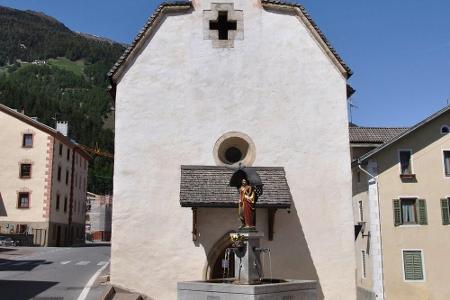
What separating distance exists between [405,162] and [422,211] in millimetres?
2464

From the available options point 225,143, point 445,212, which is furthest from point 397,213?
point 225,143

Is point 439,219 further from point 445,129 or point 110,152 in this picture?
point 110,152

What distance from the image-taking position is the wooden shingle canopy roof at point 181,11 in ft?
53.8

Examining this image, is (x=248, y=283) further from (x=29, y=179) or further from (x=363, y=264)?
(x=29, y=179)

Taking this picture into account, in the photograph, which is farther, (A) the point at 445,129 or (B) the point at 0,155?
(B) the point at 0,155

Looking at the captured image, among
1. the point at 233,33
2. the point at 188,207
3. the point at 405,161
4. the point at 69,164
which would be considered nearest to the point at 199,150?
the point at 188,207

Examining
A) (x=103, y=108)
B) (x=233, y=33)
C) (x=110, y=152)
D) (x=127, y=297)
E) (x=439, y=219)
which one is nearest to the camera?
(x=127, y=297)

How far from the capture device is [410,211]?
25.6 meters

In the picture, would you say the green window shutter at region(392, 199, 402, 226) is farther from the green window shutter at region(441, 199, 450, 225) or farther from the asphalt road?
the asphalt road

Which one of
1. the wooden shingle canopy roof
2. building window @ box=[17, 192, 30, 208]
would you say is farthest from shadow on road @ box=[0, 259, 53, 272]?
building window @ box=[17, 192, 30, 208]

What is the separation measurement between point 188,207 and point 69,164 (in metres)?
38.2

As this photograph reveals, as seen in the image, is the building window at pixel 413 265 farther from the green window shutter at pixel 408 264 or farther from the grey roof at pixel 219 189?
the grey roof at pixel 219 189

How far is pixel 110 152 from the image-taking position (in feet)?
405

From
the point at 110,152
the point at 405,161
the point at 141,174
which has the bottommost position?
the point at 141,174
